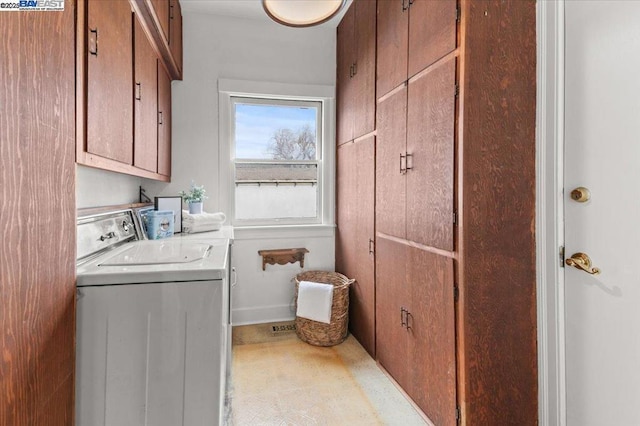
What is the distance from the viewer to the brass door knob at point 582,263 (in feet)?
4.32

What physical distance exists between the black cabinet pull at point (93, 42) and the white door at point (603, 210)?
1.88 meters

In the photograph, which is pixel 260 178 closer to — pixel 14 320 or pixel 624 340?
pixel 14 320

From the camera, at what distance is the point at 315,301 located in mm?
2557

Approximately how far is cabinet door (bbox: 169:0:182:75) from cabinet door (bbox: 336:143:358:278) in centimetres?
151

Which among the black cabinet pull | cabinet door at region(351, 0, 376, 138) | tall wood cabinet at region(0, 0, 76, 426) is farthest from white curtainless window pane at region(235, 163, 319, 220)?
tall wood cabinet at region(0, 0, 76, 426)

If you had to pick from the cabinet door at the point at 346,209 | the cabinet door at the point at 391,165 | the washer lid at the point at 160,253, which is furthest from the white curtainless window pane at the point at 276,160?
the washer lid at the point at 160,253

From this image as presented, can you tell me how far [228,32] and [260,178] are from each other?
4.24 ft

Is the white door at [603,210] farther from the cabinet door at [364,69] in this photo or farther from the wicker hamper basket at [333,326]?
the wicker hamper basket at [333,326]

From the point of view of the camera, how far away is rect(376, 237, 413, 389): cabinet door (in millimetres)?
1971

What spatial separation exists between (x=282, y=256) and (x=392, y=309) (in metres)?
1.26

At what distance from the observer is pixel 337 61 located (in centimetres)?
311

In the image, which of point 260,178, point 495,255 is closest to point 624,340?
point 495,255

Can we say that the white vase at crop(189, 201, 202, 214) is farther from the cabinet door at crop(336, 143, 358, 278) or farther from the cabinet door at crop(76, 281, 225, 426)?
the cabinet door at crop(76, 281, 225, 426)

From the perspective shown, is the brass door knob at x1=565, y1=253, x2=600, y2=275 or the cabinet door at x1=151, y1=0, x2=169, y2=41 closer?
the brass door knob at x1=565, y1=253, x2=600, y2=275
